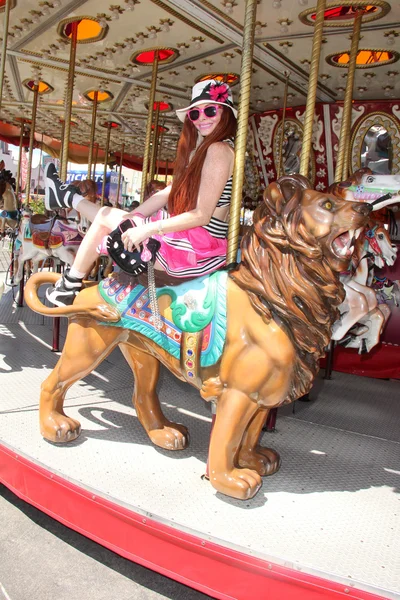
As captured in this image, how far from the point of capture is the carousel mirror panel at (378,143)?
5914 millimetres

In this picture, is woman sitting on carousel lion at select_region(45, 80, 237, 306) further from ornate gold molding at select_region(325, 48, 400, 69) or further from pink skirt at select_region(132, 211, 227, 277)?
ornate gold molding at select_region(325, 48, 400, 69)

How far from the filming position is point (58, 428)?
8.45ft

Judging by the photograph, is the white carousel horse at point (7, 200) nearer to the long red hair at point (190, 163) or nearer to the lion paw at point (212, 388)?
the long red hair at point (190, 163)

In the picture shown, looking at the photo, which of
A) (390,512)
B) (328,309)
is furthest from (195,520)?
(328,309)

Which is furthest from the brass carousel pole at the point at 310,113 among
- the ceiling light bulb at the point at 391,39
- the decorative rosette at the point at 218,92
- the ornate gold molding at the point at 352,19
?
the ceiling light bulb at the point at 391,39

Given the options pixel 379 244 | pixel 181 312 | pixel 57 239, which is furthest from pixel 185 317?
pixel 57 239

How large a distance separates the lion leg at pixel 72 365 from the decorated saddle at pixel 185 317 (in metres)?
0.13

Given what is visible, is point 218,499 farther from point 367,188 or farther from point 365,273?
point 365,273

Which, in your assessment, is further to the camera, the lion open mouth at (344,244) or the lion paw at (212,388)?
the lion paw at (212,388)

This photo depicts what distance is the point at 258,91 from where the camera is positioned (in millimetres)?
6105

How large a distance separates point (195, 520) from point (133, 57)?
4.65 meters

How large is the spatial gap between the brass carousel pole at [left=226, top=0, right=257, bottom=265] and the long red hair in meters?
0.09

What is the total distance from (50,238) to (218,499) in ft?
14.3

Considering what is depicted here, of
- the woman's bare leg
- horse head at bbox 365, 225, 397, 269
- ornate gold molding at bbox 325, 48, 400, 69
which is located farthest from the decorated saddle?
ornate gold molding at bbox 325, 48, 400, 69
